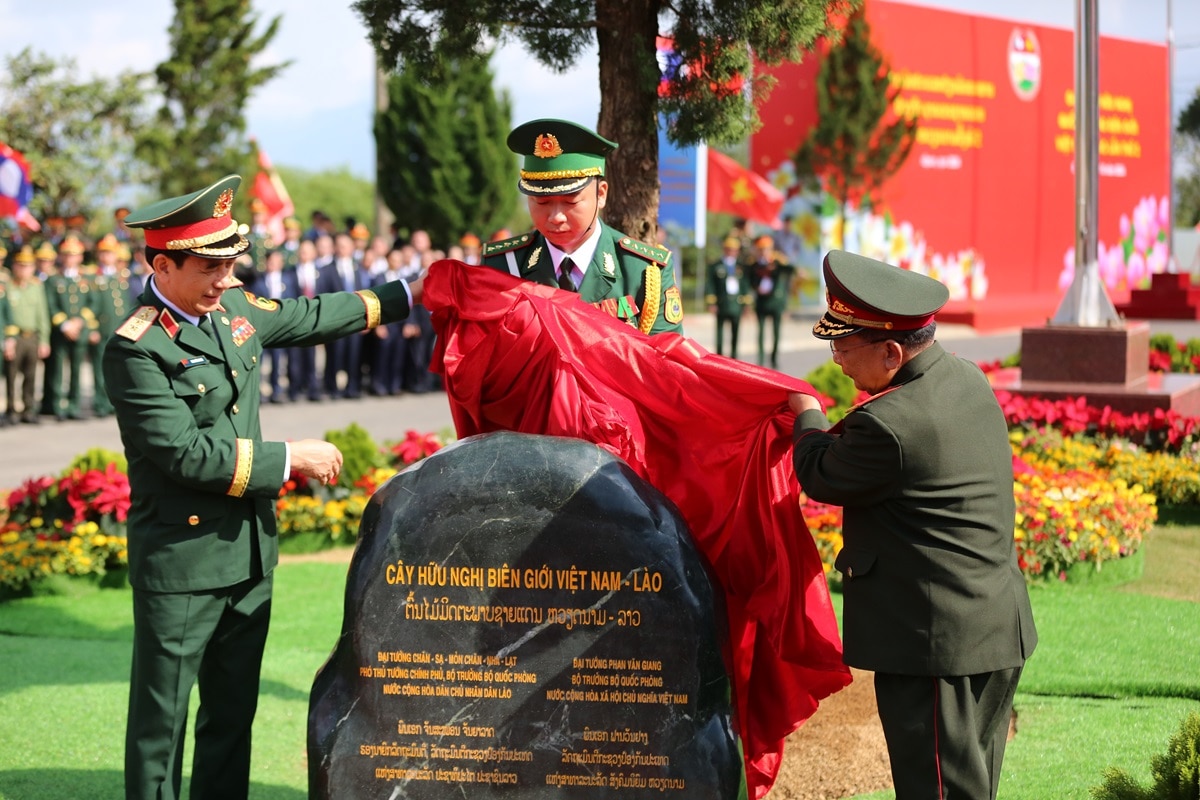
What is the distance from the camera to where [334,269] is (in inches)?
663

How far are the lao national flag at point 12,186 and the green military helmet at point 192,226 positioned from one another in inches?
516

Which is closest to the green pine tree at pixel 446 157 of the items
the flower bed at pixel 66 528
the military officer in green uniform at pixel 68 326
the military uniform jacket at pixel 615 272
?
the military officer in green uniform at pixel 68 326

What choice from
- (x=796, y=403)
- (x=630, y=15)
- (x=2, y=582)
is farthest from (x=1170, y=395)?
(x=2, y=582)

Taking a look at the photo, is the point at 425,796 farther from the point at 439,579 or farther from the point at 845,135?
the point at 845,135

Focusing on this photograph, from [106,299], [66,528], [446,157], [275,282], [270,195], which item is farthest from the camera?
[270,195]

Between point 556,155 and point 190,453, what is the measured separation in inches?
60.2

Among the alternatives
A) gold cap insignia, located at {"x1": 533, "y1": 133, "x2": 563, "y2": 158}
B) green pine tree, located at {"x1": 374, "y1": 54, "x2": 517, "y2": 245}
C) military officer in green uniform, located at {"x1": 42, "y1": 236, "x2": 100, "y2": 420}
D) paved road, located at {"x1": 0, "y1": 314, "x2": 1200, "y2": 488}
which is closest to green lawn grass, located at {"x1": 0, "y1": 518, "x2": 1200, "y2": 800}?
gold cap insignia, located at {"x1": 533, "y1": 133, "x2": 563, "y2": 158}

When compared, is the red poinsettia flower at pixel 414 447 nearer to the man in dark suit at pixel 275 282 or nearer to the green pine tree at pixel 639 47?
the green pine tree at pixel 639 47

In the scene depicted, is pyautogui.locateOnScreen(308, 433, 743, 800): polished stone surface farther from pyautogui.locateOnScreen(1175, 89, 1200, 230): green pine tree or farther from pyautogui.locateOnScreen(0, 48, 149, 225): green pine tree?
pyautogui.locateOnScreen(1175, 89, 1200, 230): green pine tree

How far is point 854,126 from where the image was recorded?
26016 mm

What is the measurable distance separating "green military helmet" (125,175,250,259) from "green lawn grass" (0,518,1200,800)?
2185 millimetres

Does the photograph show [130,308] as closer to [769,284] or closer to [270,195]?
[769,284]

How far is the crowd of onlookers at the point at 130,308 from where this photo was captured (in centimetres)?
1512

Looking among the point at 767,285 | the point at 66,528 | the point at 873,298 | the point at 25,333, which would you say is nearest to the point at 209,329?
the point at 873,298
